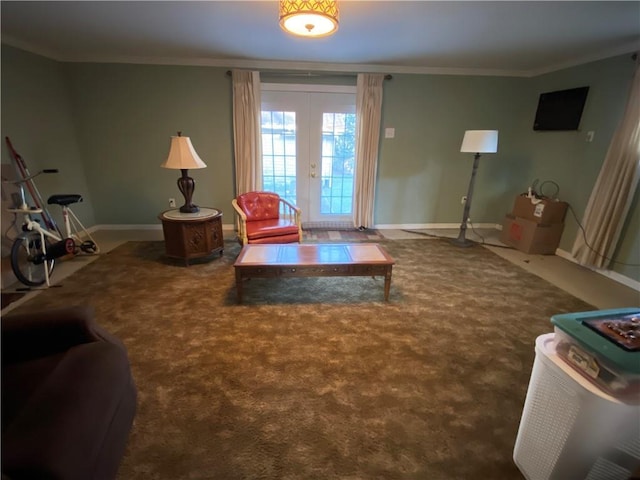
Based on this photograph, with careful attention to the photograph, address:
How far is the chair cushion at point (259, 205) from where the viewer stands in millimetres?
3807

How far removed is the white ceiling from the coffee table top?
205 cm

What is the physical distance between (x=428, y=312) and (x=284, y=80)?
3.68 m

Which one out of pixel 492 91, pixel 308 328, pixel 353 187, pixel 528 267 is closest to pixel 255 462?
pixel 308 328

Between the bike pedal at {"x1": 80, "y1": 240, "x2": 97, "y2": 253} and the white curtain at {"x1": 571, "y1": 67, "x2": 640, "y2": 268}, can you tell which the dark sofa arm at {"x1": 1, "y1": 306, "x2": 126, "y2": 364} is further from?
the white curtain at {"x1": 571, "y1": 67, "x2": 640, "y2": 268}

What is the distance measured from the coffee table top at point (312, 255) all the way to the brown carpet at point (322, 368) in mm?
387

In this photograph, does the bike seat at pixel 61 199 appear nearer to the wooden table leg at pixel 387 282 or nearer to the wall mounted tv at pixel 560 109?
the wooden table leg at pixel 387 282

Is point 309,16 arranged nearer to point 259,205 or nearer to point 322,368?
point 259,205

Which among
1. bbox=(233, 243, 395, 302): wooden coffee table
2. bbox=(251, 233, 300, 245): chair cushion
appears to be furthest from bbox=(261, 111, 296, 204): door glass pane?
bbox=(233, 243, 395, 302): wooden coffee table

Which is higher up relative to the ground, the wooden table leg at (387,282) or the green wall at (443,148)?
the green wall at (443,148)

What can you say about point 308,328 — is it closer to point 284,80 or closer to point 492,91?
point 284,80

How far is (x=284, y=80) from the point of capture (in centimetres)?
444

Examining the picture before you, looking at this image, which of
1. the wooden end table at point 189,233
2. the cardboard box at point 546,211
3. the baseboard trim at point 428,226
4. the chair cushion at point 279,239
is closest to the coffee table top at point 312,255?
the chair cushion at point 279,239

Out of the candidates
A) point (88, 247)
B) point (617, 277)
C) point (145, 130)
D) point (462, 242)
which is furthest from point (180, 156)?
point (617, 277)

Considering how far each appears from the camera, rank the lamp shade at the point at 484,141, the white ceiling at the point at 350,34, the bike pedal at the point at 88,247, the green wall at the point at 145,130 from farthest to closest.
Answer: the green wall at the point at 145,130 < the lamp shade at the point at 484,141 < the bike pedal at the point at 88,247 < the white ceiling at the point at 350,34
